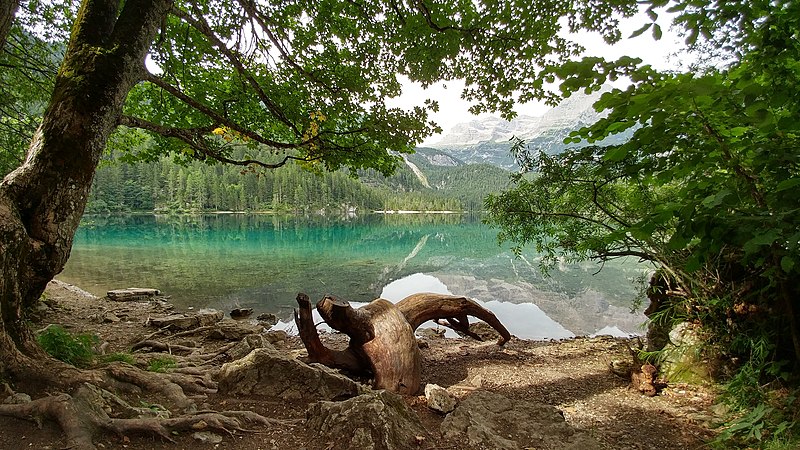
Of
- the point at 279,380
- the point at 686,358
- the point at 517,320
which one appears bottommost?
the point at 517,320

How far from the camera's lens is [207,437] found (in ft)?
11.4

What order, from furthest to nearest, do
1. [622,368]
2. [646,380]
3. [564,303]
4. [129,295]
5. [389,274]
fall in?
[389,274] → [564,303] → [129,295] → [622,368] → [646,380]

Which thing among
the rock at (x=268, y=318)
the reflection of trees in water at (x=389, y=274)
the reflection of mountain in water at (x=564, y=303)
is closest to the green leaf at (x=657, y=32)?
the rock at (x=268, y=318)

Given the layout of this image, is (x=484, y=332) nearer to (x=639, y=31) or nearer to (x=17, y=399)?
(x=17, y=399)

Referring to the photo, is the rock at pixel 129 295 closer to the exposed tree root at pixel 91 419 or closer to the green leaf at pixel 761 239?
the exposed tree root at pixel 91 419

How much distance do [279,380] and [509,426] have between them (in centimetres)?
319

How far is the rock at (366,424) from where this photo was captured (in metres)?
3.55

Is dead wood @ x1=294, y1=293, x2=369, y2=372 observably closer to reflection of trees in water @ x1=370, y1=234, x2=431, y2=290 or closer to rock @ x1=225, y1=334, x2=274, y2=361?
rock @ x1=225, y1=334, x2=274, y2=361

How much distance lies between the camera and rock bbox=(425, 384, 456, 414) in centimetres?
530

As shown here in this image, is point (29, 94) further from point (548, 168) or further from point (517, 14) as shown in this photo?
point (548, 168)

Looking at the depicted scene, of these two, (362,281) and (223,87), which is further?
(362,281)

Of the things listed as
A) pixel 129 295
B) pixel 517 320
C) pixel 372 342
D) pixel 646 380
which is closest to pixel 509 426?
pixel 372 342

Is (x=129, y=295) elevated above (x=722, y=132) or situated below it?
below

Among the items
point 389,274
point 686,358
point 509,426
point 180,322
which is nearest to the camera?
point 509,426
